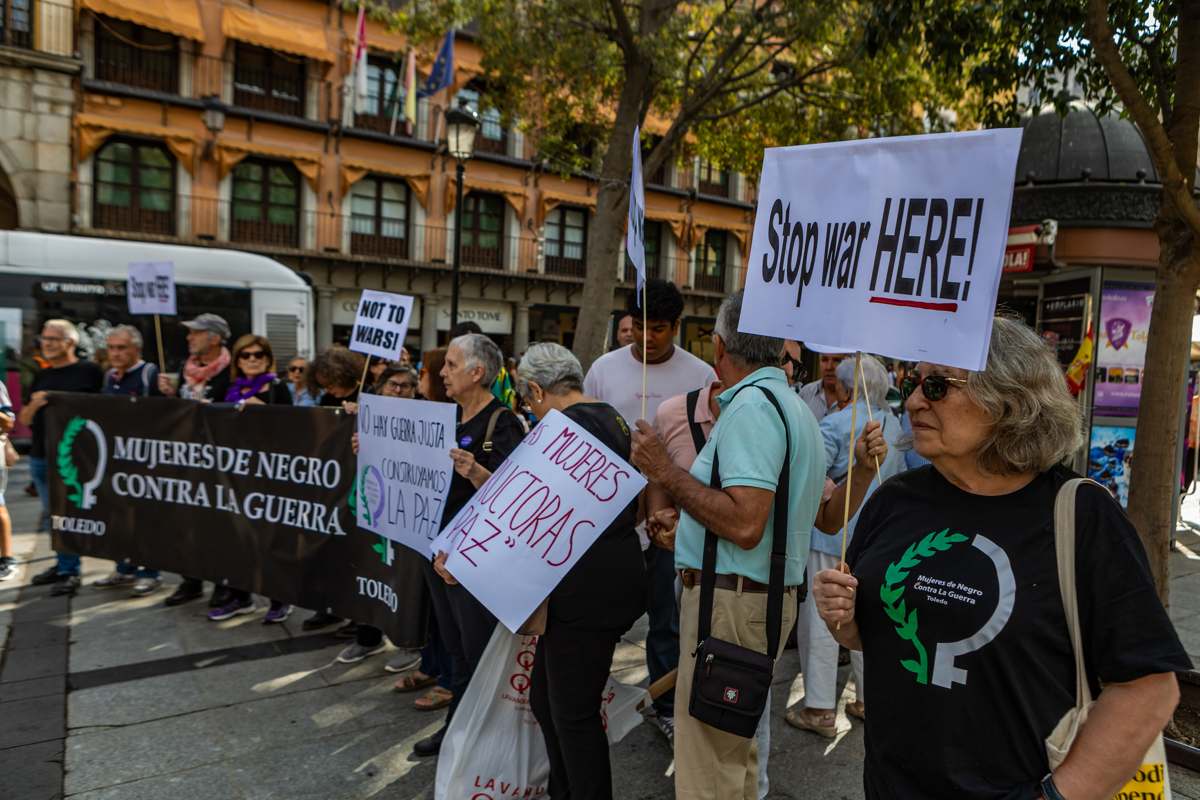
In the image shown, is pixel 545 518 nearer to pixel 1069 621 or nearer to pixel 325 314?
pixel 1069 621

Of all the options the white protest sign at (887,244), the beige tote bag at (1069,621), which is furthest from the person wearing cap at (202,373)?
the beige tote bag at (1069,621)

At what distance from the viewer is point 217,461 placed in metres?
5.41

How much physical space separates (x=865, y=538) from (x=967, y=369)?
499 millimetres

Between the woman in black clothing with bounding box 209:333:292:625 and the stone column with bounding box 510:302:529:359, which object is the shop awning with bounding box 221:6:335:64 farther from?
the woman in black clothing with bounding box 209:333:292:625

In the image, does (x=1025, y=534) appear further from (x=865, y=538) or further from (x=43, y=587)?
(x=43, y=587)

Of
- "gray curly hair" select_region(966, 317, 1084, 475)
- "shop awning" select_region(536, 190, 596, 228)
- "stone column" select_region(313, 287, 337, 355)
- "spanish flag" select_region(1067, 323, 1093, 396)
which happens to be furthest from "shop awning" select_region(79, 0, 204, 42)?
"gray curly hair" select_region(966, 317, 1084, 475)

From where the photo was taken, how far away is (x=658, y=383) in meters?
4.46

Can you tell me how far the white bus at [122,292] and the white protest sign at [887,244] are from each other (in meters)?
12.7

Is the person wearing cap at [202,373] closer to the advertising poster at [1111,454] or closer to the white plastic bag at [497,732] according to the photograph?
the white plastic bag at [497,732]

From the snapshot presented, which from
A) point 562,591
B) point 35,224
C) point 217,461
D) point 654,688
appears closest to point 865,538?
point 562,591

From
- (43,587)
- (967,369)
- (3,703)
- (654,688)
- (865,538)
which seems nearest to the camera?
(967,369)

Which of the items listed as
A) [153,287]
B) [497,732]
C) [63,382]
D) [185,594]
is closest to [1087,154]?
[497,732]

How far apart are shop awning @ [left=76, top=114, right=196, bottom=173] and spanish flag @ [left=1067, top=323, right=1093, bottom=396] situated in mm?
21480

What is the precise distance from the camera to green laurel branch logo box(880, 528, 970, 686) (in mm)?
1722
